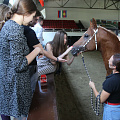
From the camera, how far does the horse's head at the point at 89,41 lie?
183cm

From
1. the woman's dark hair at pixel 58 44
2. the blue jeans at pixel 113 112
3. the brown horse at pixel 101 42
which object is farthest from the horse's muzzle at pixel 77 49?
the blue jeans at pixel 113 112

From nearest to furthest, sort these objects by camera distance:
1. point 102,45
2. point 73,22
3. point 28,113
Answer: point 28,113 → point 102,45 → point 73,22

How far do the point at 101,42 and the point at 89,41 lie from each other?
181 millimetres

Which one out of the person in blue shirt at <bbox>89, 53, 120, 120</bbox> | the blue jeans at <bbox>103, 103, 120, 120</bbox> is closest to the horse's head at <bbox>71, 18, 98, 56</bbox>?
the person in blue shirt at <bbox>89, 53, 120, 120</bbox>

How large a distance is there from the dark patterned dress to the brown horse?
3.68 feet

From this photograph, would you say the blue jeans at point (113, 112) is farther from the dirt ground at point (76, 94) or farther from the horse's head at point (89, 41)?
the dirt ground at point (76, 94)

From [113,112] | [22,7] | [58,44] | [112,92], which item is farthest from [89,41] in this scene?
[22,7]

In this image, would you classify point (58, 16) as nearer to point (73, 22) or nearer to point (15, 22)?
point (73, 22)

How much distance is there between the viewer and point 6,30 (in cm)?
93

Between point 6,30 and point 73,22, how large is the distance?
1338 cm

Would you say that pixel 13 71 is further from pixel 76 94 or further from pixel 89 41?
→ pixel 76 94

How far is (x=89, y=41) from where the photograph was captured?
1.92 metres

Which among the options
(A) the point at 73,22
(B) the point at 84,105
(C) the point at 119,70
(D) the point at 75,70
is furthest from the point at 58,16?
(C) the point at 119,70

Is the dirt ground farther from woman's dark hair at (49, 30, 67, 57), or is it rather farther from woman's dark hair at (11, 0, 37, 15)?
woman's dark hair at (11, 0, 37, 15)
